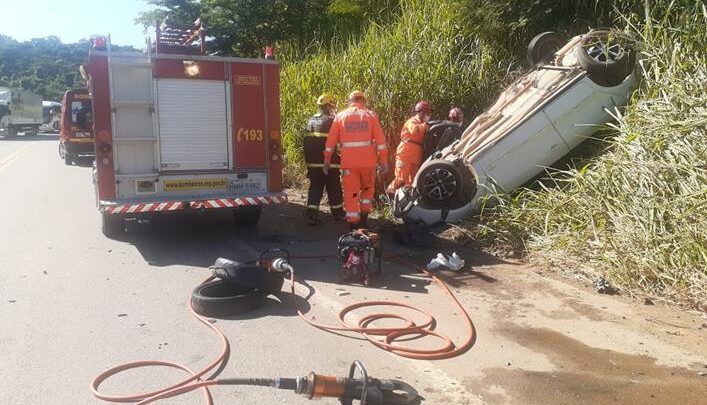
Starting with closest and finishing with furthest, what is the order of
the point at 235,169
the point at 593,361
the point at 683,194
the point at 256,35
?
the point at 593,361, the point at 683,194, the point at 235,169, the point at 256,35

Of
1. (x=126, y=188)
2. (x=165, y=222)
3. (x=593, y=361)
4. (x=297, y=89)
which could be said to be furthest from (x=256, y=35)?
(x=593, y=361)

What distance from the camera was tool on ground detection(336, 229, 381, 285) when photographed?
5648mm

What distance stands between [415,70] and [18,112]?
35.8 m

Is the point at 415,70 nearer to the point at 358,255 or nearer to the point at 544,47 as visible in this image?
the point at 544,47

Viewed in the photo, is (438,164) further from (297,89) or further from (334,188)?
(297,89)

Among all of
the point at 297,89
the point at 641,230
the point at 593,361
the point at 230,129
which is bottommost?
the point at 593,361

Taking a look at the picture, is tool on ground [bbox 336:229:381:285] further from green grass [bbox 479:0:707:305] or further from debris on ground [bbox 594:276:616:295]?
debris on ground [bbox 594:276:616:295]

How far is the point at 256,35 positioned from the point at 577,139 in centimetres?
1230

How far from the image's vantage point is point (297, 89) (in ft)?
38.1

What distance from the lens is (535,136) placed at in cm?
719

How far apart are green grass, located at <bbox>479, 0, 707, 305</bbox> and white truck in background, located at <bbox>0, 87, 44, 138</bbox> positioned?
36853mm

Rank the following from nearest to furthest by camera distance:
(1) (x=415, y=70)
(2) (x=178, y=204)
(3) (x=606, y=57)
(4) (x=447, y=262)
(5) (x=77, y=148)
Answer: (4) (x=447, y=262)
(2) (x=178, y=204)
(3) (x=606, y=57)
(1) (x=415, y=70)
(5) (x=77, y=148)

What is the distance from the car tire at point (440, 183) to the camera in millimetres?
7203

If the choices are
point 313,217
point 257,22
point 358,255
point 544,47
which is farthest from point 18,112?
point 358,255
